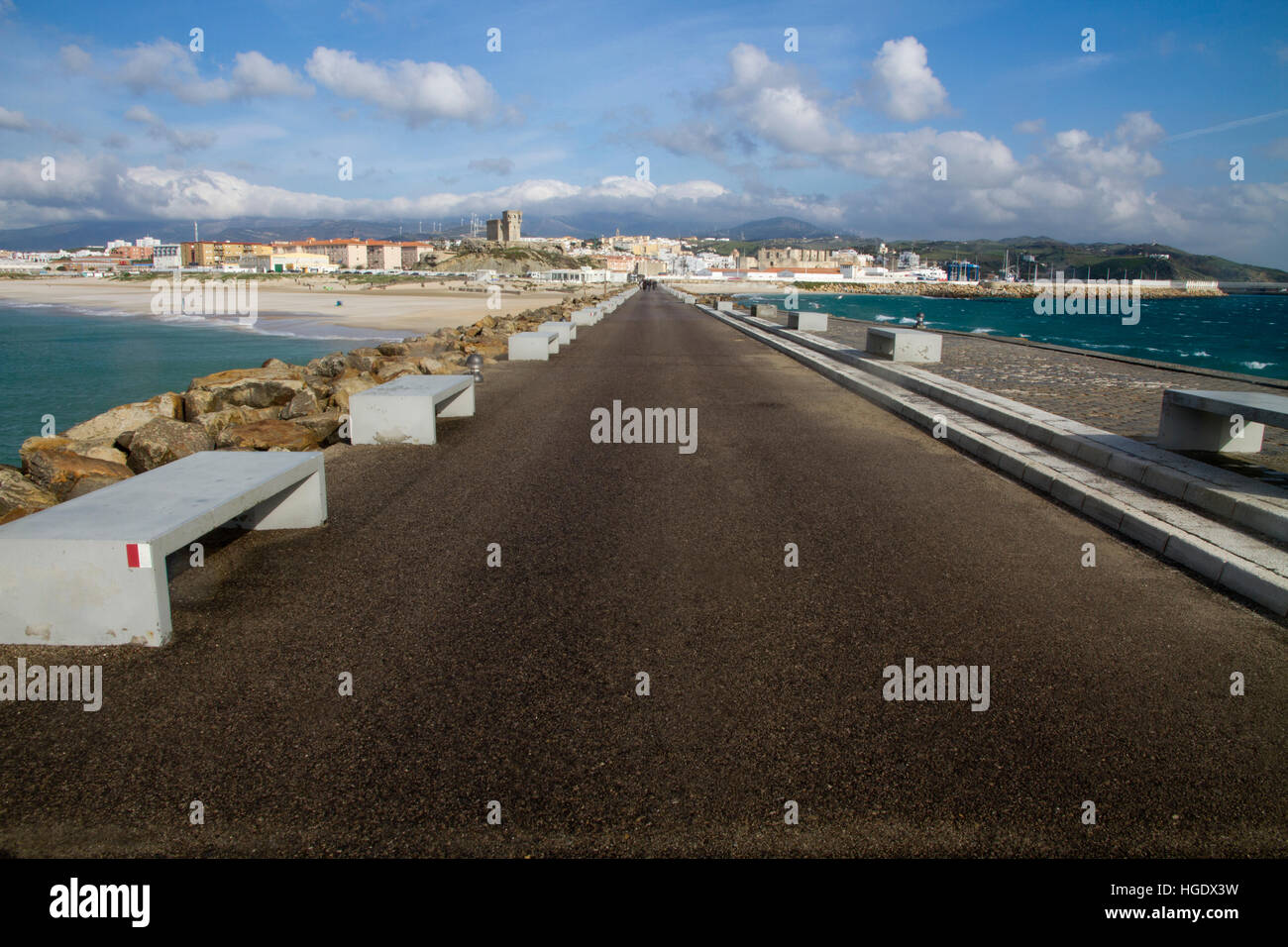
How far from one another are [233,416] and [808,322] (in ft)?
61.7

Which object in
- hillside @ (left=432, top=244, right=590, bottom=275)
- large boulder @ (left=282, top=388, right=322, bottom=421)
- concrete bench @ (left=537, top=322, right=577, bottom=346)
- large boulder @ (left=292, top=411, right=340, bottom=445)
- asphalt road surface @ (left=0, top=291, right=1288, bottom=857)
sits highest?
hillside @ (left=432, top=244, right=590, bottom=275)

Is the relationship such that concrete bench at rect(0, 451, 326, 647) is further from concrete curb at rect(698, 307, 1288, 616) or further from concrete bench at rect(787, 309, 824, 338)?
concrete bench at rect(787, 309, 824, 338)

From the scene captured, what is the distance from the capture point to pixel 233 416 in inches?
417

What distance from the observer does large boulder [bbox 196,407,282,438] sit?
33.7 ft

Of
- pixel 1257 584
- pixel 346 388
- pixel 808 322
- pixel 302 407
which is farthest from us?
pixel 808 322

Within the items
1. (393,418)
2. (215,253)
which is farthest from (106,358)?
(215,253)

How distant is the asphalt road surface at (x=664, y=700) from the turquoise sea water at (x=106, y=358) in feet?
39.8

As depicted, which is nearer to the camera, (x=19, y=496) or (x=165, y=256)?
(x=19, y=496)

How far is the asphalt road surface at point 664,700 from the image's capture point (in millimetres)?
2828

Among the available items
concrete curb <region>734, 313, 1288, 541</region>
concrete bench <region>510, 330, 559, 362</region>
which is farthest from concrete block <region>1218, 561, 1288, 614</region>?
concrete bench <region>510, 330, 559, 362</region>

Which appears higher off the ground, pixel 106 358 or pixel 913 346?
pixel 106 358

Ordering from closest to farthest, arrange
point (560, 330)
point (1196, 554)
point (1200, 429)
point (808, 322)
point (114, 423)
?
point (1196, 554) < point (1200, 429) < point (114, 423) < point (560, 330) < point (808, 322)

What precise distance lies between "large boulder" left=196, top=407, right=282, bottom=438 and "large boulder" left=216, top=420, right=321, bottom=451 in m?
1.40

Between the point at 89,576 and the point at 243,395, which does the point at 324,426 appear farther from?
the point at 89,576
